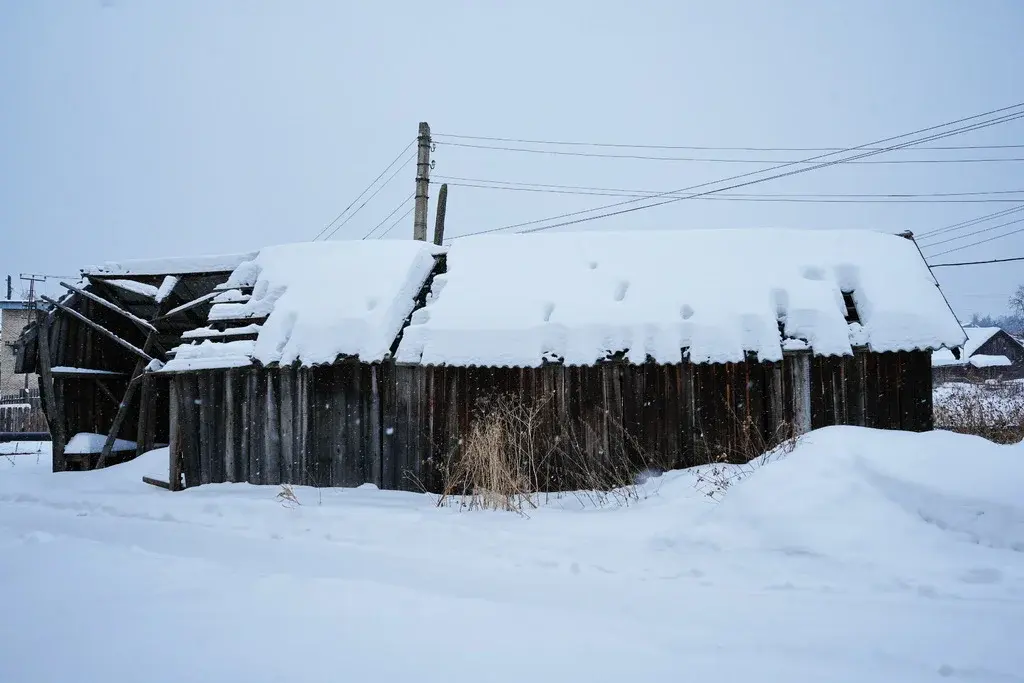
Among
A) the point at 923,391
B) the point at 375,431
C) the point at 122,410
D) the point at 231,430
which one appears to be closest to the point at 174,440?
the point at 231,430

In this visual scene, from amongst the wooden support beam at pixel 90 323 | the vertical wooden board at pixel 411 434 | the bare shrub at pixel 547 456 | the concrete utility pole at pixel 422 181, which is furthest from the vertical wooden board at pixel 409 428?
the concrete utility pole at pixel 422 181

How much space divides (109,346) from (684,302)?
11768 millimetres

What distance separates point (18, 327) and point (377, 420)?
35880 mm

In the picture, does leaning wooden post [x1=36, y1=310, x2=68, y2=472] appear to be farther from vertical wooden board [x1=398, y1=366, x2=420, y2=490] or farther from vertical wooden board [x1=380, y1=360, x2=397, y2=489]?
vertical wooden board [x1=398, y1=366, x2=420, y2=490]

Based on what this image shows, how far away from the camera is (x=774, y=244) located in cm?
884

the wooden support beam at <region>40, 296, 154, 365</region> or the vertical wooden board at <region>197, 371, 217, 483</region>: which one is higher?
the wooden support beam at <region>40, 296, 154, 365</region>

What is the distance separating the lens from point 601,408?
24.3ft

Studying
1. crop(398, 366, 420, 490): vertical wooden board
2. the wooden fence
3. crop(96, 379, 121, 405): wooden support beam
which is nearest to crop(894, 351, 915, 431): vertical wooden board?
crop(398, 366, 420, 490): vertical wooden board

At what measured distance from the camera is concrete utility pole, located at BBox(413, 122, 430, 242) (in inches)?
518

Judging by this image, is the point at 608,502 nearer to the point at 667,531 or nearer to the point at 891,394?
the point at 667,531

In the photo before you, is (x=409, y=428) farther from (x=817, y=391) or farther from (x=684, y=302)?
(x=817, y=391)

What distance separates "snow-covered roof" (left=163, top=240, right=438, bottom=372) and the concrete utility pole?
11.8ft

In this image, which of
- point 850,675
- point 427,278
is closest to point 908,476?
point 850,675

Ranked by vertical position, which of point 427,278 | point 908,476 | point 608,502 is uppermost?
point 427,278
